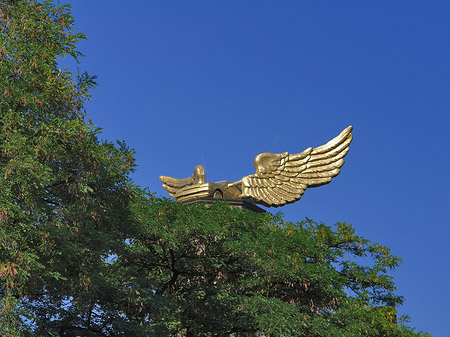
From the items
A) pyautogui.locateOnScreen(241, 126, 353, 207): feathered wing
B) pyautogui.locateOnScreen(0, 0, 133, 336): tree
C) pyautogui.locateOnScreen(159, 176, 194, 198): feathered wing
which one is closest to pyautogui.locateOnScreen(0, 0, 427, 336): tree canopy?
pyautogui.locateOnScreen(0, 0, 133, 336): tree

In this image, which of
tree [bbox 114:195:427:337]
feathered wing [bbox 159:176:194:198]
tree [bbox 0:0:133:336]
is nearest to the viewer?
tree [bbox 0:0:133:336]

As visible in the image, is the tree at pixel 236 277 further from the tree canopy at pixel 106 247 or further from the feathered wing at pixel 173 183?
the feathered wing at pixel 173 183

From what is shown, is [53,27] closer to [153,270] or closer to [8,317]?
[8,317]

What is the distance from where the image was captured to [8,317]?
10.4 meters

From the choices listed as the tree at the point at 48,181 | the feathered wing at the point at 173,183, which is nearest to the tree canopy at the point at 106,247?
the tree at the point at 48,181

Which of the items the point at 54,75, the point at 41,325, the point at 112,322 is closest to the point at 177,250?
the point at 112,322

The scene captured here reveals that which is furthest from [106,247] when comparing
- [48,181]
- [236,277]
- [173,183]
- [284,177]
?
[173,183]

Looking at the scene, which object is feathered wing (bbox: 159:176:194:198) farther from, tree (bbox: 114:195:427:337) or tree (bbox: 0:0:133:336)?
tree (bbox: 0:0:133:336)

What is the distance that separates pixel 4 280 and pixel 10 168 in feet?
6.91

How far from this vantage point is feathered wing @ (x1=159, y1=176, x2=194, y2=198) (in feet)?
93.1

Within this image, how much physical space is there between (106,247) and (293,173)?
14.7 m

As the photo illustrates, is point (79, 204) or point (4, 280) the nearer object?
point (4, 280)

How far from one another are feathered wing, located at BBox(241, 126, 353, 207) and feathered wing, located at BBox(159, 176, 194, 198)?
3422 millimetres

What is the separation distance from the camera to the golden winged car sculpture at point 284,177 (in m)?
25.7
